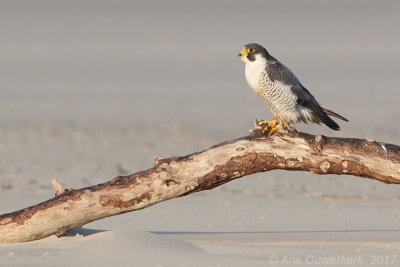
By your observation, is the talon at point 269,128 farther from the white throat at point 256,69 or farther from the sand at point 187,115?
the sand at point 187,115

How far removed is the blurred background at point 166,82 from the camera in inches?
491

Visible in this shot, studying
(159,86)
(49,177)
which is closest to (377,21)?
(159,86)

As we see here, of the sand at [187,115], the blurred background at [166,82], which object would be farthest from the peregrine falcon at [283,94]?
A: the blurred background at [166,82]

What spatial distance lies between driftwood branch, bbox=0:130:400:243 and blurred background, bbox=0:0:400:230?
1.58 metres

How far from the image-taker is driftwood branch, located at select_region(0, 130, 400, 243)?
6.91 m

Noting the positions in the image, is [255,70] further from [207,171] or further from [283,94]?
[207,171]

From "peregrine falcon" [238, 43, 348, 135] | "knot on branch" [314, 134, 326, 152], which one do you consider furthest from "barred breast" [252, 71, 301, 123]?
"knot on branch" [314, 134, 326, 152]

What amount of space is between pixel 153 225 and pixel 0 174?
4137mm

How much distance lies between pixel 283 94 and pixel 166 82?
24136 millimetres

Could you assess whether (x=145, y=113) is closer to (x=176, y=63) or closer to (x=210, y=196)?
(x=210, y=196)

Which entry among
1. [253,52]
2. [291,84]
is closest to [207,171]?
[291,84]

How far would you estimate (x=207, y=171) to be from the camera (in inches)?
274

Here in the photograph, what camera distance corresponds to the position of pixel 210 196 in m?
10.6

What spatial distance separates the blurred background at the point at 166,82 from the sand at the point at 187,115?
0.06 meters
